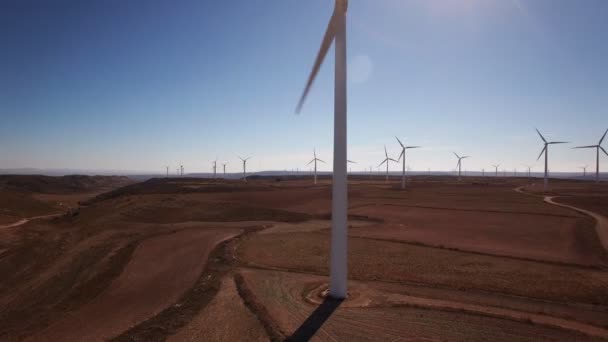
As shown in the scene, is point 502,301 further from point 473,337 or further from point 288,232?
point 288,232

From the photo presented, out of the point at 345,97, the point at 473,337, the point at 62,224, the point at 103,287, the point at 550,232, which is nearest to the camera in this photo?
the point at 473,337

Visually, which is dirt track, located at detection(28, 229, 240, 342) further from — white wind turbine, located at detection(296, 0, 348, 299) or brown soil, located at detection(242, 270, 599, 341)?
white wind turbine, located at detection(296, 0, 348, 299)

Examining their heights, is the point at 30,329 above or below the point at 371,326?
below

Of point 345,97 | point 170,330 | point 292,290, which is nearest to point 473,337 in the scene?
point 292,290

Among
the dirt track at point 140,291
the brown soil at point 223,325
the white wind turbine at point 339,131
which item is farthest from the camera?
the white wind turbine at point 339,131

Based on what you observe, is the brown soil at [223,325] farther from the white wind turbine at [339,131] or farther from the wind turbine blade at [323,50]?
the wind turbine blade at [323,50]

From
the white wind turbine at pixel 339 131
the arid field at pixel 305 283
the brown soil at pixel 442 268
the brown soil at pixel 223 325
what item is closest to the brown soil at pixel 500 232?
the arid field at pixel 305 283
